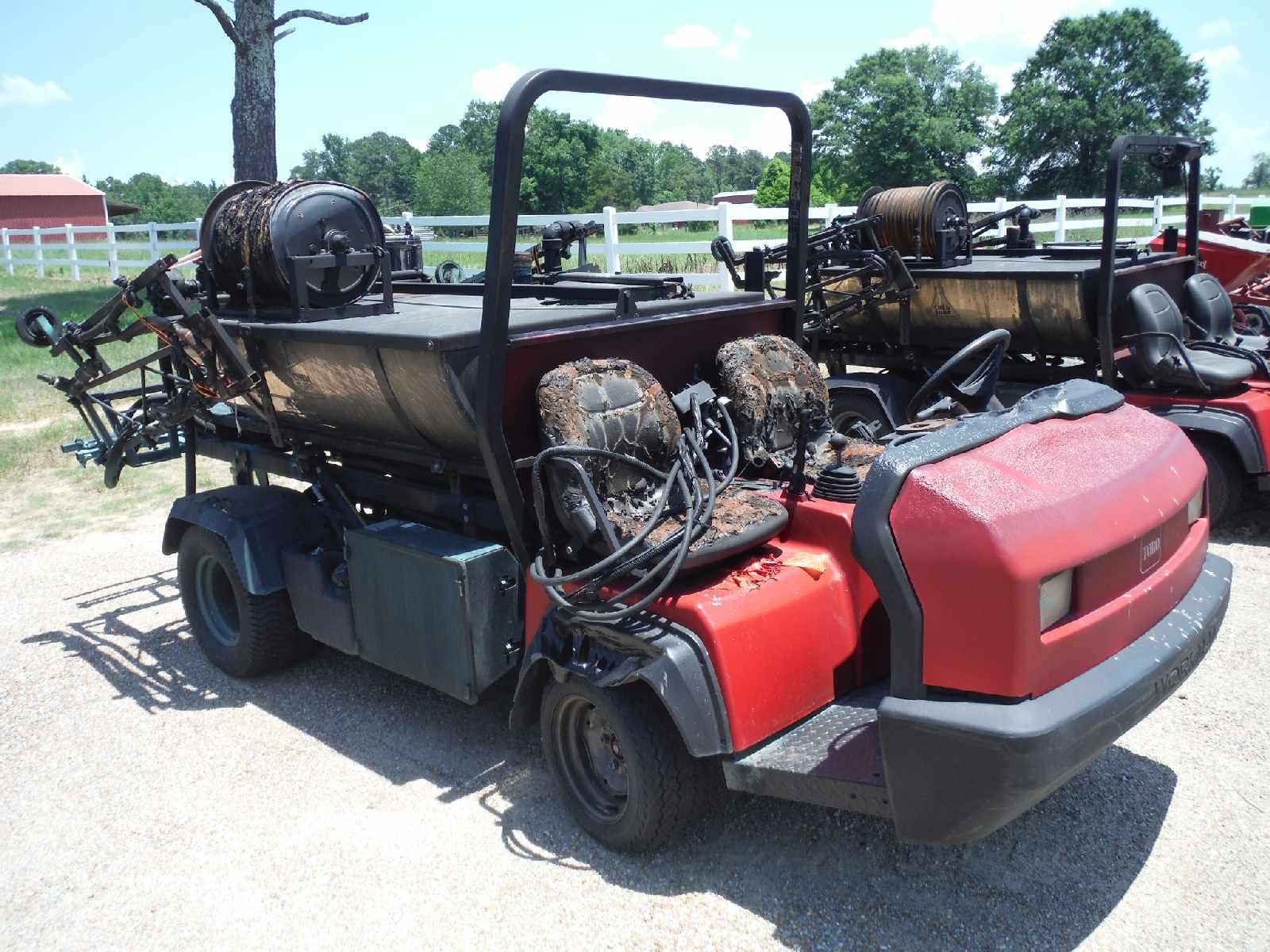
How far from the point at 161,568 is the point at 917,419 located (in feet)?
17.7

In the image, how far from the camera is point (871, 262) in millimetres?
7492

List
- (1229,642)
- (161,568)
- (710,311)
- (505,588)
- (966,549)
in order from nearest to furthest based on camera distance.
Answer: (966,549) < (505,588) < (710,311) < (1229,642) < (161,568)

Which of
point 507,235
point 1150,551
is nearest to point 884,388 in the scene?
point 1150,551

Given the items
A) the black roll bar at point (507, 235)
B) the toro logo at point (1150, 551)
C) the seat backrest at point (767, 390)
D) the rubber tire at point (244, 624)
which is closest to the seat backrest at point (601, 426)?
Result: the black roll bar at point (507, 235)

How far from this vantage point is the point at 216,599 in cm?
540

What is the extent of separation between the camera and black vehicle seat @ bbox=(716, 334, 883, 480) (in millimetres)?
4082

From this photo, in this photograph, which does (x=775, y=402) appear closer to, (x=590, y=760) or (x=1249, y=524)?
(x=590, y=760)

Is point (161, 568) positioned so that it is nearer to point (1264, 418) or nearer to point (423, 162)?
point (1264, 418)

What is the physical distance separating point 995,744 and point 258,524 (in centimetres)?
351

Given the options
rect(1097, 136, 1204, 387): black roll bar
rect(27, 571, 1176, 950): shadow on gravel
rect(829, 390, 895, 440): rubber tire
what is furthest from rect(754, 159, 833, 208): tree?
rect(27, 571, 1176, 950): shadow on gravel

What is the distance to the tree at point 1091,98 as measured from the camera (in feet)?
196

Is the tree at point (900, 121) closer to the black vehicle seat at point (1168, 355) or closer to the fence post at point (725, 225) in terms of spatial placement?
the fence post at point (725, 225)

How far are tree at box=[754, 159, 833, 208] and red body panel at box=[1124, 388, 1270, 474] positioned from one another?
4575cm

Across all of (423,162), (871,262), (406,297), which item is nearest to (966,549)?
(406,297)
